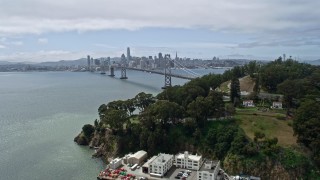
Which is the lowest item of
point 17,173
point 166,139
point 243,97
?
point 17,173

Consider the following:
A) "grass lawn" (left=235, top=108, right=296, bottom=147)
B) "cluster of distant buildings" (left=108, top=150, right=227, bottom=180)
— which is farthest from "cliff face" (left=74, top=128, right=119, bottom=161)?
"grass lawn" (left=235, top=108, right=296, bottom=147)

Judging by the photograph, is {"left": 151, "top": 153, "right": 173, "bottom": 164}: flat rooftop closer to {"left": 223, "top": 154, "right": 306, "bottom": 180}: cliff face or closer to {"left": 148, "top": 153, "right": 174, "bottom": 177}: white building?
{"left": 148, "top": 153, "right": 174, "bottom": 177}: white building

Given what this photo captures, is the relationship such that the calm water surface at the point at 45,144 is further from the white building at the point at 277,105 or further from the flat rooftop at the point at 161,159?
the white building at the point at 277,105

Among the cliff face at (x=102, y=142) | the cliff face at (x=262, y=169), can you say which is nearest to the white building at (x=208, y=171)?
the cliff face at (x=262, y=169)

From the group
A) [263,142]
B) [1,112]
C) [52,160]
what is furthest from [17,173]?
[1,112]

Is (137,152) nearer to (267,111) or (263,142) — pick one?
(263,142)

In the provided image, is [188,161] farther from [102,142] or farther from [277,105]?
[277,105]
